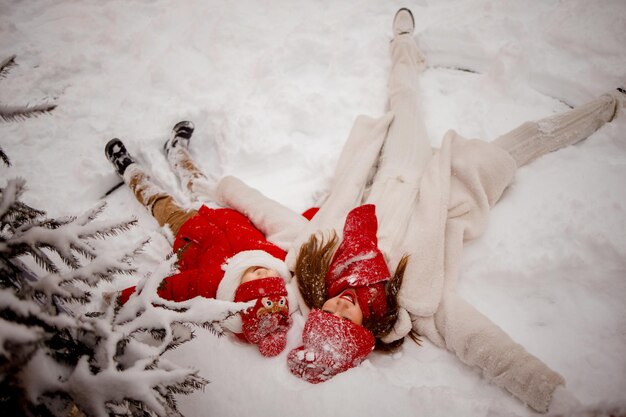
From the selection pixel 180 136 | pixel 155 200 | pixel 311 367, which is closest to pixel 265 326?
pixel 311 367

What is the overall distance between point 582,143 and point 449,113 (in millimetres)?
1002

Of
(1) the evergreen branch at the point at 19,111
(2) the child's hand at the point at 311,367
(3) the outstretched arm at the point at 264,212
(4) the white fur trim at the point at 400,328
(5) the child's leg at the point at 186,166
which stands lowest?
(4) the white fur trim at the point at 400,328

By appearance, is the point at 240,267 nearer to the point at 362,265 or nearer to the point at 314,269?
the point at 314,269

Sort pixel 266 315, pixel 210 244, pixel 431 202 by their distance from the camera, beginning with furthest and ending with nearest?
pixel 210 244, pixel 431 202, pixel 266 315

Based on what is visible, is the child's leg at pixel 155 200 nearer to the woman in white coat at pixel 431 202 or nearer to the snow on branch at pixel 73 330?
the woman in white coat at pixel 431 202

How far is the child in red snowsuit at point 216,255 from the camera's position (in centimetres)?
177

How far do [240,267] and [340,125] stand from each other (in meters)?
1.65

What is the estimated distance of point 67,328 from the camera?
0.94 metres

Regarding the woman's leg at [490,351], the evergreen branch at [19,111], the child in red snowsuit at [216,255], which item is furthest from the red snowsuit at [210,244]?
the evergreen branch at [19,111]

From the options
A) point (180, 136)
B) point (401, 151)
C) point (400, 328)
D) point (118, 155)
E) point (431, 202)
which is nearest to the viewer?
point (400, 328)

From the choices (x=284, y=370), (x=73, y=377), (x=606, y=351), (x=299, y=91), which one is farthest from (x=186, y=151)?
(x=606, y=351)

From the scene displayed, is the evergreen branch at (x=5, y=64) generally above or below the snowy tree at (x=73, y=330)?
above

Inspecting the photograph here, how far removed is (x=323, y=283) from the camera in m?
1.97

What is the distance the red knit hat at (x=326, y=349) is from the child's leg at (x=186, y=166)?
1481 mm
